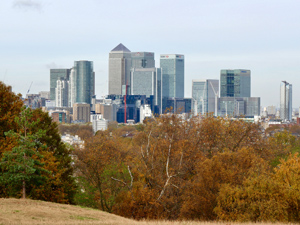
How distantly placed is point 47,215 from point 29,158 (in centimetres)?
778

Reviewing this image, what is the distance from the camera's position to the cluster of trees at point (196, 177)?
3638cm

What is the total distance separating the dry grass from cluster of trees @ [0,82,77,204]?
3315 millimetres

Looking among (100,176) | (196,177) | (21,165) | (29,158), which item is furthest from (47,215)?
(100,176)

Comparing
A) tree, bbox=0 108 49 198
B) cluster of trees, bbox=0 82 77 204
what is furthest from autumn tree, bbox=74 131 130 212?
tree, bbox=0 108 49 198

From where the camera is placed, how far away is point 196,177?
141ft

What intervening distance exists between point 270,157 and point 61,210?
91.2ft

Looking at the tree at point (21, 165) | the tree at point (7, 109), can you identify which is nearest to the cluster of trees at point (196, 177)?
the tree at point (21, 165)

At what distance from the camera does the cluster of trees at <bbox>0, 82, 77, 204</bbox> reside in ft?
118

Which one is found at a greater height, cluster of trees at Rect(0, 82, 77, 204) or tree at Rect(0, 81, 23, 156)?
tree at Rect(0, 81, 23, 156)

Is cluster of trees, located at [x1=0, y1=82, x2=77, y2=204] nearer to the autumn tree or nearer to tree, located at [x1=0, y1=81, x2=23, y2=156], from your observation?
tree, located at [x1=0, y1=81, x2=23, y2=156]

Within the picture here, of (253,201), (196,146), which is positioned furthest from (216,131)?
(253,201)

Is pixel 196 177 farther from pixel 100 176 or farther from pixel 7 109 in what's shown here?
pixel 7 109

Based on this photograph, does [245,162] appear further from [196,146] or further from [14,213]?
[14,213]

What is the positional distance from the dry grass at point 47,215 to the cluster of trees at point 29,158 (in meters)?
3.31
